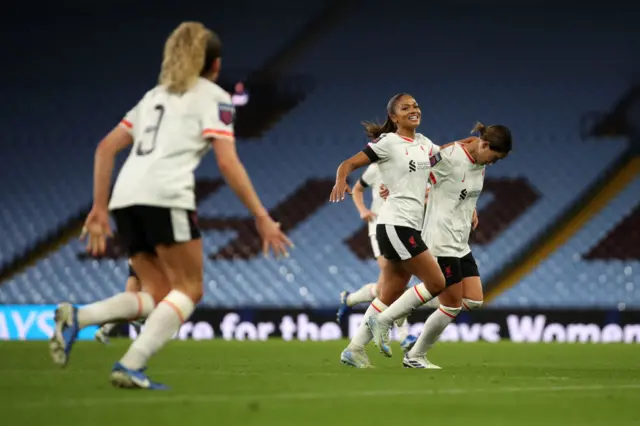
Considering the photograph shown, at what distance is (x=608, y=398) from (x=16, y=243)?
12.5 meters

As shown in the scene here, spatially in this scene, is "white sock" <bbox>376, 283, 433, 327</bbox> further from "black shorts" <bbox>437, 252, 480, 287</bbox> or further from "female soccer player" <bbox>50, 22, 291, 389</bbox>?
"female soccer player" <bbox>50, 22, 291, 389</bbox>

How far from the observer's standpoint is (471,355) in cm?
1076

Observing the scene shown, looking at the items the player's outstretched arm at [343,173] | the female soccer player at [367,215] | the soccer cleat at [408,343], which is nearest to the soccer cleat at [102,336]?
the female soccer player at [367,215]

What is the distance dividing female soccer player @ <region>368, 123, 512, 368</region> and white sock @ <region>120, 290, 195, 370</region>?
287cm

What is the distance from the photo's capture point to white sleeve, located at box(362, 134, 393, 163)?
8047 millimetres

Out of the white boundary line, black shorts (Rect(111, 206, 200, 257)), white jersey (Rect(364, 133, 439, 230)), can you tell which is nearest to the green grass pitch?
the white boundary line

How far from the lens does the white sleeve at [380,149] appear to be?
805cm

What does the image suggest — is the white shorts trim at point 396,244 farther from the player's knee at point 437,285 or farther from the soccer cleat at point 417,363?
the soccer cleat at point 417,363

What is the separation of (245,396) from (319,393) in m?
0.41

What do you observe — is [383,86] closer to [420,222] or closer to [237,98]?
[237,98]

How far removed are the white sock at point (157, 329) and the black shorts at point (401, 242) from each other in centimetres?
286

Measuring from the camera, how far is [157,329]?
17.6 feet

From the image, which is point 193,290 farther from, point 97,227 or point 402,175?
point 402,175

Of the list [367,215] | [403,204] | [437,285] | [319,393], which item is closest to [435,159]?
[403,204]
